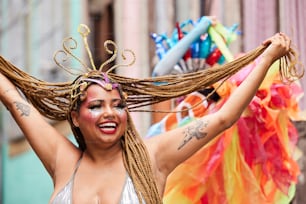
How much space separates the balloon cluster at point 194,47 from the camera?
16.4 ft

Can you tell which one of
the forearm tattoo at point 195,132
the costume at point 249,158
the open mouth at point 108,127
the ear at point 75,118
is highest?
the ear at point 75,118

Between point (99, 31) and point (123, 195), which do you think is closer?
point (123, 195)

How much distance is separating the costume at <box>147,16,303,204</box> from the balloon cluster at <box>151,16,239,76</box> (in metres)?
0.43

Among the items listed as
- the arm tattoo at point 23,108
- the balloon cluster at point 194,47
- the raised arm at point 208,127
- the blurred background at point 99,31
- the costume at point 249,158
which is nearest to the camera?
the raised arm at point 208,127

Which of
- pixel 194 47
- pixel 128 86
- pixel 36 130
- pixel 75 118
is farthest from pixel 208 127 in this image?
pixel 194 47

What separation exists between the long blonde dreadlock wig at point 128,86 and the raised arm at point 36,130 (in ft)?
0.24

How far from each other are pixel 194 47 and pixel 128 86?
4.90 ft

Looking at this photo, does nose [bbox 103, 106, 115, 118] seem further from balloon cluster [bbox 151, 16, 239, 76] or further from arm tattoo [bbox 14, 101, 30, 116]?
balloon cluster [bbox 151, 16, 239, 76]

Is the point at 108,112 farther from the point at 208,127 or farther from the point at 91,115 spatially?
the point at 208,127

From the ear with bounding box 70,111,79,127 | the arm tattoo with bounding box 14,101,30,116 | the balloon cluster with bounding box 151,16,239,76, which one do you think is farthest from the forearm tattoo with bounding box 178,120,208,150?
the balloon cluster with bounding box 151,16,239,76

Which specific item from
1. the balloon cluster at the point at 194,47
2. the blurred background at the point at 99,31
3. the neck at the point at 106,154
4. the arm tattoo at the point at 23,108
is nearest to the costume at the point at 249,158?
the balloon cluster at the point at 194,47

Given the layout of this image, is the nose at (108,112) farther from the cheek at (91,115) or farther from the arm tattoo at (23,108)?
the arm tattoo at (23,108)

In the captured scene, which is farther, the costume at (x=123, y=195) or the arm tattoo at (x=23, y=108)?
the arm tattoo at (x=23, y=108)

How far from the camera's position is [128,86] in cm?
378
